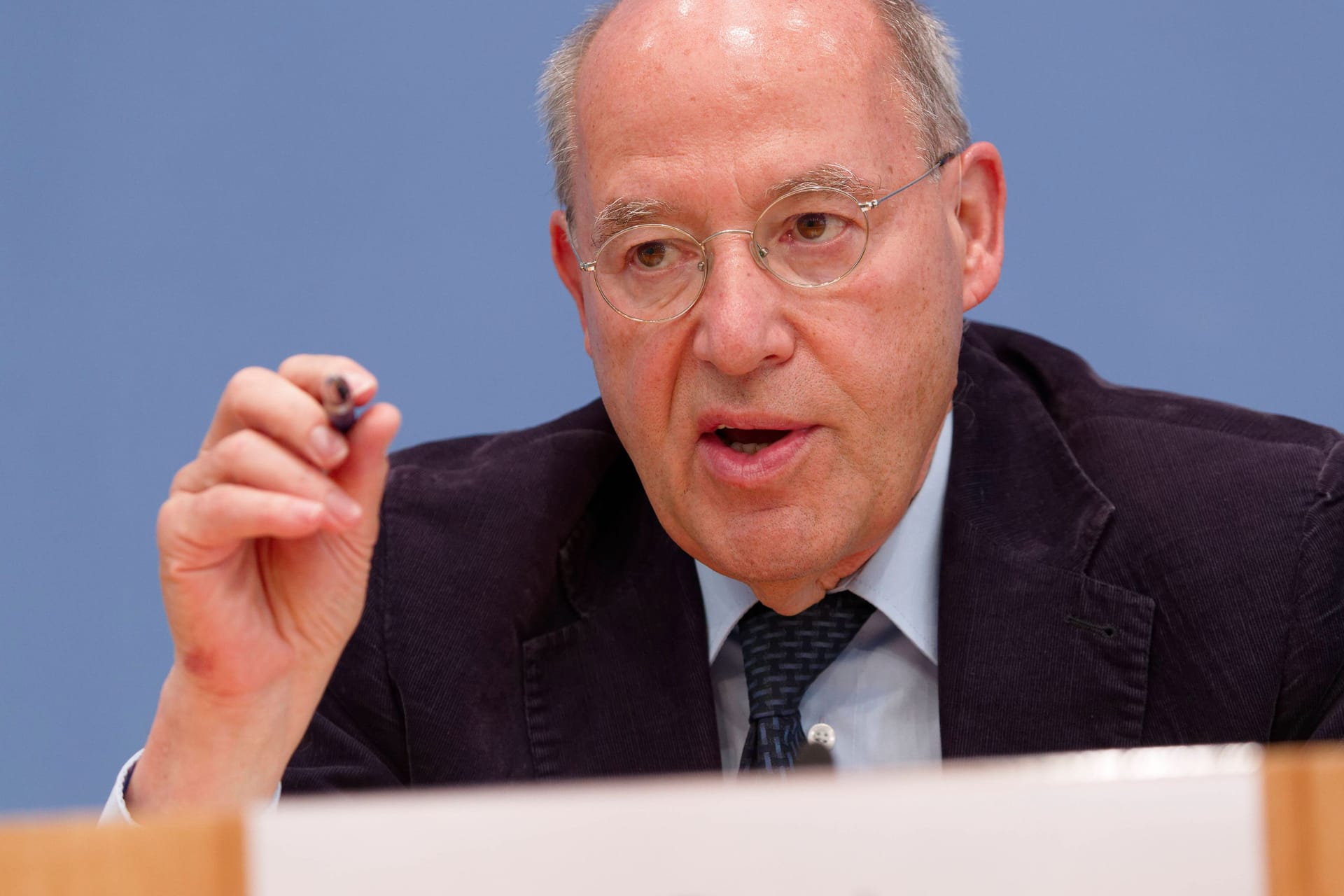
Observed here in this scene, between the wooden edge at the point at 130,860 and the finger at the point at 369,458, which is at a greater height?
the finger at the point at 369,458

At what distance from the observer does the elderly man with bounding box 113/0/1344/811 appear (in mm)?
1572

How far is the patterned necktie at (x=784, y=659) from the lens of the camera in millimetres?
1674

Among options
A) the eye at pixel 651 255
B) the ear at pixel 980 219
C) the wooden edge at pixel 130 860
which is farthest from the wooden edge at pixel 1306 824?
the ear at pixel 980 219

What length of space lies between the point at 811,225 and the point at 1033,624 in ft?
1.87

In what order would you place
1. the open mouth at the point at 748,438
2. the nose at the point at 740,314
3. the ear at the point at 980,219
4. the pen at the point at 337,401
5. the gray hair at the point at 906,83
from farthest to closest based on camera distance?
the ear at the point at 980,219 → the gray hair at the point at 906,83 → the open mouth at the point at 748,438 → the nose at the point at 740,314 → the pen at the point at 337,401

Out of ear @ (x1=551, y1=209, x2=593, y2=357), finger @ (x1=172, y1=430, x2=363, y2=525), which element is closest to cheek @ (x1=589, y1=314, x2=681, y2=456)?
ear @ (x1=551, y1=209, x2=593, y2=357)

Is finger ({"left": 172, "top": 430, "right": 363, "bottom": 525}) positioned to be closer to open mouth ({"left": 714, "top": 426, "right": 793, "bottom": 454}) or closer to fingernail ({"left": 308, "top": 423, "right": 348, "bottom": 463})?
fingernail ({"left": 308, "top": 423, "right": 348, "bottom": 463})

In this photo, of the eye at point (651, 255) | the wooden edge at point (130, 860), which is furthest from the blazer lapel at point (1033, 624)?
the wooden edge at point (130, 860)

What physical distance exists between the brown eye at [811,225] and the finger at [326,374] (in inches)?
23.8

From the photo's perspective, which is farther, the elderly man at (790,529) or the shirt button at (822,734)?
the shirt button at (822,734)

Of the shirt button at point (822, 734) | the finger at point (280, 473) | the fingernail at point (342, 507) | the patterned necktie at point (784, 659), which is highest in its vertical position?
the finger at point (280, 473)

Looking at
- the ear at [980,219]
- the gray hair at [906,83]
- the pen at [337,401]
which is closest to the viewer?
the pen at [337,401]

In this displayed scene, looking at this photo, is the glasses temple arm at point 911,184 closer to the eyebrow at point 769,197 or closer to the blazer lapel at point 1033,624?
the eyebrow at point 769,197

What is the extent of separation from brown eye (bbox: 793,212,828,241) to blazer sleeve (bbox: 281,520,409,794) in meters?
0.75
